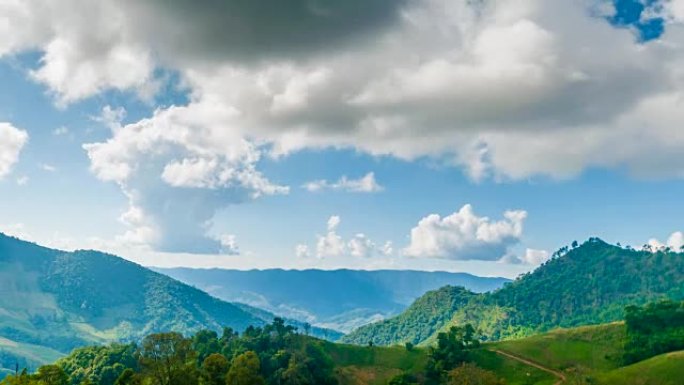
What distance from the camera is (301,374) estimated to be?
495 feet

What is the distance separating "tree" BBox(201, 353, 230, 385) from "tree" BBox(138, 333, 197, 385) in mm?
2310

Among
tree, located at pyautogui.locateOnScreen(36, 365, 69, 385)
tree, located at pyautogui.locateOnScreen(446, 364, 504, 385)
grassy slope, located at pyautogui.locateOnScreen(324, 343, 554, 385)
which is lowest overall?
grassy slope, located at pyautogui.locateOnScreen(324, 343, 554, 385)

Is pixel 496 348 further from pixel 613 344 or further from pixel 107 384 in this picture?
pixel 107 384

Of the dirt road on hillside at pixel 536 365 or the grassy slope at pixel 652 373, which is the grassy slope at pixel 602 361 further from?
the dirt road on hillside at pixel 536 365

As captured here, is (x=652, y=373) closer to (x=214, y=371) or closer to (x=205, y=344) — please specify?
(x=214, y=371)

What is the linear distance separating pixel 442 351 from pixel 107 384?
101784 millimetres

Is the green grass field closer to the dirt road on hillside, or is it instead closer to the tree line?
the dirt road on hillside

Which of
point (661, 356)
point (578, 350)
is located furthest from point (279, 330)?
point (661, 356)

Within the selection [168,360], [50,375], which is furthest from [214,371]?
[50,375]

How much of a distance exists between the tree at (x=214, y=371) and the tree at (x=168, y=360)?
2310 mm

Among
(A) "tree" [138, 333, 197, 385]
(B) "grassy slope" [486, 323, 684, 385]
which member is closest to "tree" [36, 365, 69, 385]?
(A) "tree" [138, 333, 197, 385]

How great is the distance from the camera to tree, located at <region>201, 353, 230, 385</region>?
10869cm

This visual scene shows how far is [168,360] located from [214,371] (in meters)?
9.30

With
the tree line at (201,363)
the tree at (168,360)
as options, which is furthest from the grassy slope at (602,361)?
the tree at (168,360)
